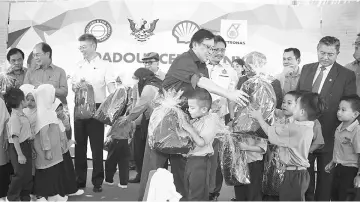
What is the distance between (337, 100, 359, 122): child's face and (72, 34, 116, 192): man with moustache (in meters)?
2.30

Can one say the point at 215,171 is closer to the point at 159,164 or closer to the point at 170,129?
the point at 159,164

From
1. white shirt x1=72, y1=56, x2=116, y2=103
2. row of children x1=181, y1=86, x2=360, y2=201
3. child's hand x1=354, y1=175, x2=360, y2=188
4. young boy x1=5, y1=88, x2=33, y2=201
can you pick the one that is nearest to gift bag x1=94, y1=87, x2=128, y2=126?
white shirt x1=72, y1=56, x2=116, y2=103

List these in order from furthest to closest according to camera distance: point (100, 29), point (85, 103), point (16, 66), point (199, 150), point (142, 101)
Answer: point (100, 29)
point (16, 66)
point (85, 103)
point (142, 101)
point (199, 150)

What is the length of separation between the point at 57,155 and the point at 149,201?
6.78 ft

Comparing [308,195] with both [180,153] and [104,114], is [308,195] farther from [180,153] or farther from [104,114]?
[104,114]

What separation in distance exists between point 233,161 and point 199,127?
0.57 m

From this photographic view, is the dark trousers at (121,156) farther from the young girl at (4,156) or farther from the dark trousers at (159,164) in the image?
the dark trousers at (159,164)

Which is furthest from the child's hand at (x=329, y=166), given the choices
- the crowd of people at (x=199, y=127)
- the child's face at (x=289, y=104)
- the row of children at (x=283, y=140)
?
the child's face at (x=289, y=104)

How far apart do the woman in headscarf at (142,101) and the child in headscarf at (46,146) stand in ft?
2.49

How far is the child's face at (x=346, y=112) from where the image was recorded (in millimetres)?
3793

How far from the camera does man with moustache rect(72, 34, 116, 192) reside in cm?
476

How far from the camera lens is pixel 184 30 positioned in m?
6.78

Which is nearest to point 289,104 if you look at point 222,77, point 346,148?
point 346,148

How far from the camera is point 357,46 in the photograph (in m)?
4.79
